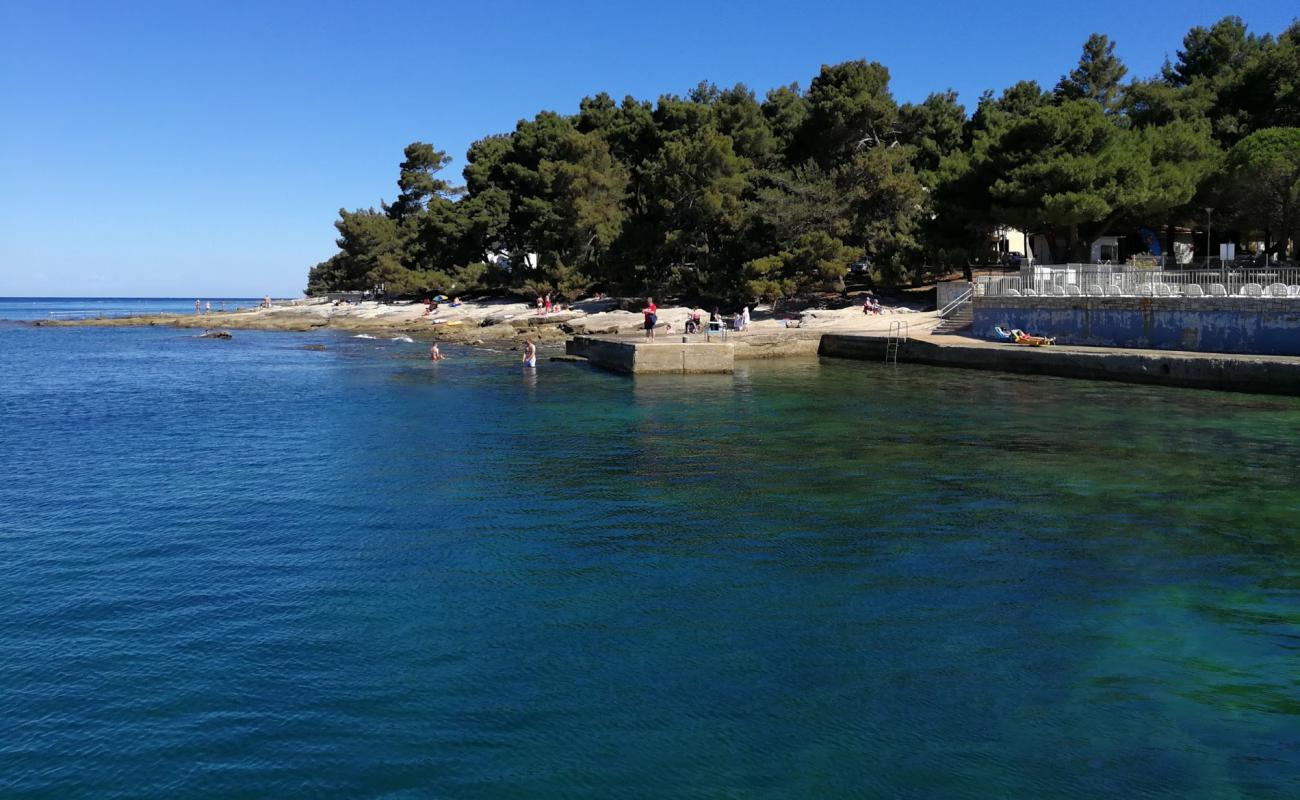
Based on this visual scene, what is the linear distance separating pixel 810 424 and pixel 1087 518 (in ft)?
29.4

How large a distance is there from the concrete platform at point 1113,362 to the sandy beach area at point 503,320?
4.07 metres

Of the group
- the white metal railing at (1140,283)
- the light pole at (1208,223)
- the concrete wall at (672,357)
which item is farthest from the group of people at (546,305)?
the light pole at (1208,223)

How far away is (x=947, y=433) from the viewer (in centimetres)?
2000

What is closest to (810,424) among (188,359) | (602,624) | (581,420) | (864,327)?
(581,420)

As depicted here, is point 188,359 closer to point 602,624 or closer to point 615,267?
point 615,267

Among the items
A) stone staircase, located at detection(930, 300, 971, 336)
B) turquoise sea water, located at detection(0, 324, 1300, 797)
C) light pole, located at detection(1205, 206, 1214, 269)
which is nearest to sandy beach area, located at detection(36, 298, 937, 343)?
stone staircase, located at detection(930, 300, 971, 336)

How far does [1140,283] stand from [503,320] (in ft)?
131

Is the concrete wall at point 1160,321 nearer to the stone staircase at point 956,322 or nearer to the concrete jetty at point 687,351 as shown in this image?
the stone staircase at point 956,322

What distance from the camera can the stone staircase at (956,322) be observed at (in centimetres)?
3828

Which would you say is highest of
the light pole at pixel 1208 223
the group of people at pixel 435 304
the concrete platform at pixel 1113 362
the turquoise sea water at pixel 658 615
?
the light pole at pixel 1208 223

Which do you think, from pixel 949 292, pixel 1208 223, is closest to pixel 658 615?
pixel 949 292

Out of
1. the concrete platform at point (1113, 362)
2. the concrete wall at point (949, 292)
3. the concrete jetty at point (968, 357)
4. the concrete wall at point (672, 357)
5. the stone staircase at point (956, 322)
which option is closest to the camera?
the concrete platform at point (1113, 362)

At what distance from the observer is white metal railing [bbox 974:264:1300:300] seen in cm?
2748

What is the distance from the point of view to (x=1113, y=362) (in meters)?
28.2
